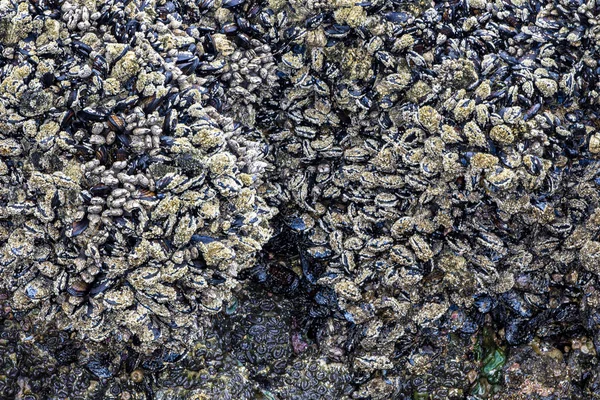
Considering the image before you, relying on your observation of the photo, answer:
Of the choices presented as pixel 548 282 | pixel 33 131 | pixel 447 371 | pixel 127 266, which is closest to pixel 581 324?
pixel 548 282

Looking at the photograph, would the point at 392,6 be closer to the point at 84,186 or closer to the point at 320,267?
the point at 320,267

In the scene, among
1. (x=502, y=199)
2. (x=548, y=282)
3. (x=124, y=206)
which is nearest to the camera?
(x=124, y=206)

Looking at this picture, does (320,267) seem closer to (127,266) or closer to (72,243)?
(127,266)

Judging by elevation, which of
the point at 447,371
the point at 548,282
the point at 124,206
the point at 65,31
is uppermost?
the point at 65,31

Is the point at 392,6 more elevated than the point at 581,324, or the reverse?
Answer: the point at 392,6

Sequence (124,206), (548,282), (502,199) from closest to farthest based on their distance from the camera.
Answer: (124,206) → (502,199) → (548,282)

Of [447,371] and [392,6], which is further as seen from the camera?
[447,371]
